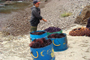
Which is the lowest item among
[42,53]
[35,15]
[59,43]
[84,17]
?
[84,17]

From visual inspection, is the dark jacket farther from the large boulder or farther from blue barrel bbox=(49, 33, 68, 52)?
the large boulder

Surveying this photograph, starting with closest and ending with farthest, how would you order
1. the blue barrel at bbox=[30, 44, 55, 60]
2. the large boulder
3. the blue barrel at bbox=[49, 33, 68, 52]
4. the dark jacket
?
the blue barrel at bbox=[30, 44, 55, 60]
the blue barrel at bbox=[49, 33, 68, 52]
the dark jacket
the large boulder

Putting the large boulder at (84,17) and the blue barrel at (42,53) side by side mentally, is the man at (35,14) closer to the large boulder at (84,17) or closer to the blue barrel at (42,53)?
the blue barrel at (42,53)

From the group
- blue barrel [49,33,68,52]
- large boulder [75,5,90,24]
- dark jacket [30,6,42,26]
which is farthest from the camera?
large boulder [75,5,90,24]

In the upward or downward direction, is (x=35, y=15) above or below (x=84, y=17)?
above

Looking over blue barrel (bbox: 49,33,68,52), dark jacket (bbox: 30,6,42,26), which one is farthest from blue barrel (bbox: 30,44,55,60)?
dark jacket (bbox: 30,6,42,26)

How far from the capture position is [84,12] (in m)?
8.64

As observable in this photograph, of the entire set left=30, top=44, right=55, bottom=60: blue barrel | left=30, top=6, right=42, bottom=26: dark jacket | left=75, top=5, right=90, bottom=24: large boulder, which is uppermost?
left=30, top=6, right=42, bottom=26: dark jacket

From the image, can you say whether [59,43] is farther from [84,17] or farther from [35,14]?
[84,17]

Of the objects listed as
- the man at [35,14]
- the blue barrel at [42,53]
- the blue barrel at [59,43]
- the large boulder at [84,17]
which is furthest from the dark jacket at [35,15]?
the large boulder at [84,17]

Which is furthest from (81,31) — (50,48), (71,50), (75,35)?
(50,48)

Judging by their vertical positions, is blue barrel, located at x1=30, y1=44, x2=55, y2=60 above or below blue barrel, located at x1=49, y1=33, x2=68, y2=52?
above

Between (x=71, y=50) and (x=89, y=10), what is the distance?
493 centimetres

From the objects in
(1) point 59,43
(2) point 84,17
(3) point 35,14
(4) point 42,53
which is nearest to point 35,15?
(3) point 35,14
